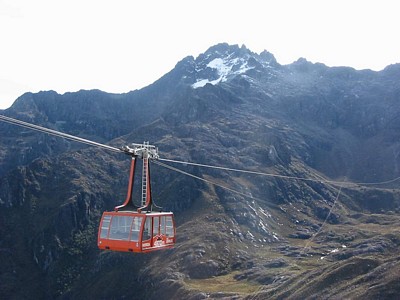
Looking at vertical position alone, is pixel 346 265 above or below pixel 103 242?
below

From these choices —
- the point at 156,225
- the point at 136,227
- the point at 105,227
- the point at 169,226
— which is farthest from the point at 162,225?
the point at 105,227

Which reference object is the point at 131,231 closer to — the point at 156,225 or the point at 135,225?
the point at 135,225

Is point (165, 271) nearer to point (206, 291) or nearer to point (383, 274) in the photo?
point (206, 291)

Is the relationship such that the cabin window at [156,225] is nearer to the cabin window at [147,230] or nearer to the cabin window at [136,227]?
the cabin window at [147,230]

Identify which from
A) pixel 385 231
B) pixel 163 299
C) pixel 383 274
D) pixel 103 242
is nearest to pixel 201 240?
pixel 163 299

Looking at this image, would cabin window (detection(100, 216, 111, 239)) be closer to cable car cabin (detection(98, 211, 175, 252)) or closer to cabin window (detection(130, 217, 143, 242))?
cable car cabin (detection(98, 211, 175, 252))

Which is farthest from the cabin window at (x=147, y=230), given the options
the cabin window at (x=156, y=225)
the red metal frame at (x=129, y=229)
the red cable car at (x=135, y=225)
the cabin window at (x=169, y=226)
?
the cabin window at (x=169, y=226)

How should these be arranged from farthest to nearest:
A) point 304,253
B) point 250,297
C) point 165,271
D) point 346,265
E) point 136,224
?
point 304,253
point 165,271
point 250,297
point 346,265
point 136,224
